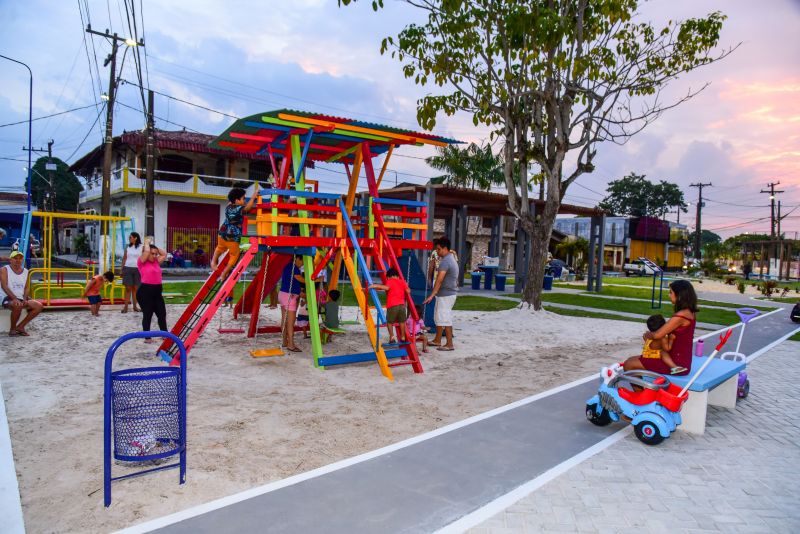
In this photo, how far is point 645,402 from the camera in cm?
529

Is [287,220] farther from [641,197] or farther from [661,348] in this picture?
[641,197]

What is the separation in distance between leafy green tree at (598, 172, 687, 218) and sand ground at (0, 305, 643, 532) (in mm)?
78233

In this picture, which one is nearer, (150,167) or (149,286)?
(149,286)

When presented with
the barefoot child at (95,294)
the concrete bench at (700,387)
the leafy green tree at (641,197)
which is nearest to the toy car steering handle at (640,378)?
the concrete bench at (700,387)

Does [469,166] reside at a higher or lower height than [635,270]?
higher

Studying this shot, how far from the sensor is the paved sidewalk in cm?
367

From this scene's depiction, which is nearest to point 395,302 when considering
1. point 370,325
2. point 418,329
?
point 370,325

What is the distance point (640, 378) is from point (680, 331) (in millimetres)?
614

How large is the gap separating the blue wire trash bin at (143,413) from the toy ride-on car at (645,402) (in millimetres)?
4055

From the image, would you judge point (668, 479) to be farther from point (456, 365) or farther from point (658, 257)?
point (658, 257)

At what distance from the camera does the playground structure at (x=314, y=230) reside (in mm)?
8008

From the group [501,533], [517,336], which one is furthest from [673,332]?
[517,336]

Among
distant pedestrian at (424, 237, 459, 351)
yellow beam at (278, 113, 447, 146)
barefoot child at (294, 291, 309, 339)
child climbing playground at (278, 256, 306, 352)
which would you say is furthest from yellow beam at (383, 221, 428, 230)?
barefoot child at (294, 291, 309, 339)

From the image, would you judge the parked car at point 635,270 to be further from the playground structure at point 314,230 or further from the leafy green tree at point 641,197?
the playground structure at point 314,230
